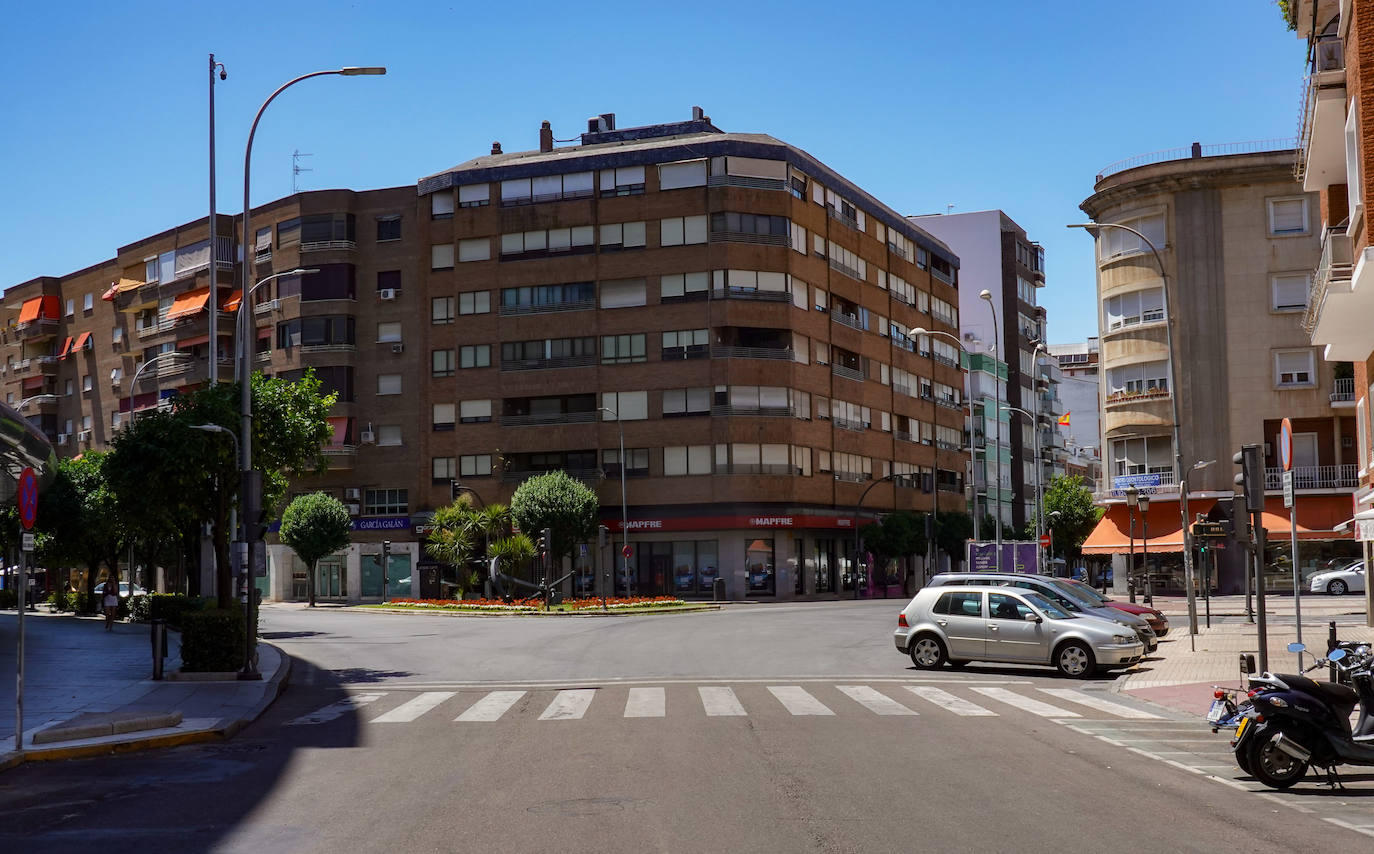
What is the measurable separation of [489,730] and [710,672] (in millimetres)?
8494

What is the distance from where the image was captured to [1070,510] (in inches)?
4001

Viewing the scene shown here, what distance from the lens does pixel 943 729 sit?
46.5ft

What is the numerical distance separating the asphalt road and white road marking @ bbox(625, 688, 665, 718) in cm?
11

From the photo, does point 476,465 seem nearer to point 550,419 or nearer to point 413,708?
point 550,419

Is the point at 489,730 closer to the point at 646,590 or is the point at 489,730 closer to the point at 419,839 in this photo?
the point at 419,839

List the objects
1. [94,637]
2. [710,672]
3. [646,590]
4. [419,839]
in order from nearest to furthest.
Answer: [419,839] < [710,672] < [94,637] < [646,590]

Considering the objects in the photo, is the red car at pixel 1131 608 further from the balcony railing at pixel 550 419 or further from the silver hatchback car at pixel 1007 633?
the balcony railing at pixel 550 419

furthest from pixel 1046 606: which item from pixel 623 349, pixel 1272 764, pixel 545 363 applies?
pixel 545 363

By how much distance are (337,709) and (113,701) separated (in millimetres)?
3042

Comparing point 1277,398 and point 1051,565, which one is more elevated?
point 1277,398

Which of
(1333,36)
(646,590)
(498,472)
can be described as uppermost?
(1333,36)

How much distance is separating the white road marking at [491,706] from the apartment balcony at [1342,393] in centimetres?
4431

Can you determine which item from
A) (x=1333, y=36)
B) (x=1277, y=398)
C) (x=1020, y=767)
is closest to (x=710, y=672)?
(x=1020, y=767)

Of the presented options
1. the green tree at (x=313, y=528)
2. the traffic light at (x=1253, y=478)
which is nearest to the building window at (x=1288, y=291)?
the traffic light at (x=1253, y=478)
